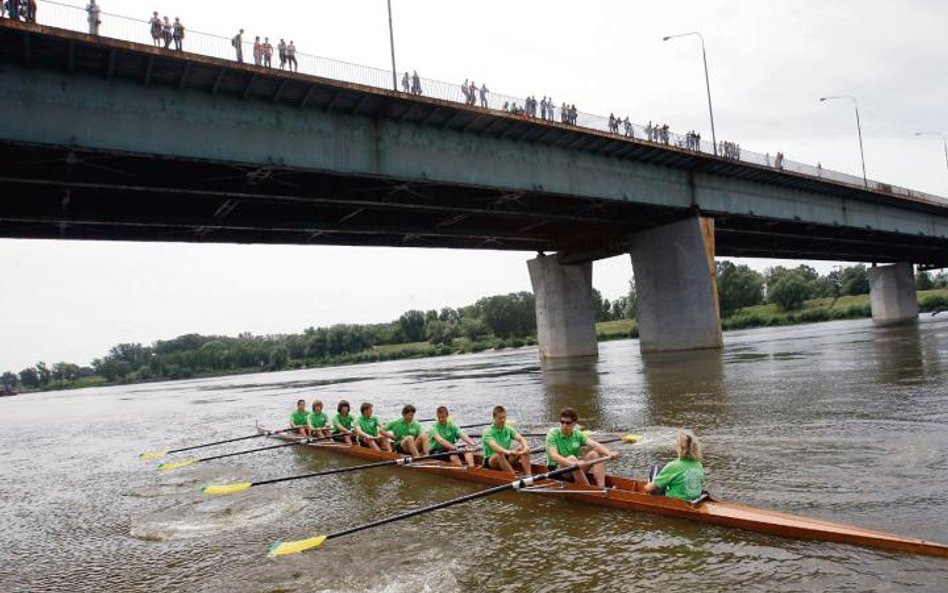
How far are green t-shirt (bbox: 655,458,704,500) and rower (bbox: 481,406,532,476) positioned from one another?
10.5ft

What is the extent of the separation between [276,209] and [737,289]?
115 m

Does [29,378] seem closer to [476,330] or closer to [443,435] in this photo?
[476,330]

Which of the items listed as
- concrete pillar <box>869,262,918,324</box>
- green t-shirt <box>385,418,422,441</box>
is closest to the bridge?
green t-shirt <box>385,418,422,441</box>

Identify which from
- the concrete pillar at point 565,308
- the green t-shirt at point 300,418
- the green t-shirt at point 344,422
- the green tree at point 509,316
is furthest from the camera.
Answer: the green tree at point 509,316

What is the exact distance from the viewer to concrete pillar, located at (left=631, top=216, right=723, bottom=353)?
138 ft

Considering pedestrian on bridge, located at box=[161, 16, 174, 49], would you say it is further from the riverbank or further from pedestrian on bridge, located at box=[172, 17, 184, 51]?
the riverbank

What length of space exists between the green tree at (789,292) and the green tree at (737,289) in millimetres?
6162

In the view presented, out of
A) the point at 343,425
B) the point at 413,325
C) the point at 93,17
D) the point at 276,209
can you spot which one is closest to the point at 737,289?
the point at 413,325

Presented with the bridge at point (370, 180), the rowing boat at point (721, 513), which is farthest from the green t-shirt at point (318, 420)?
the bridge at point (370, 180)

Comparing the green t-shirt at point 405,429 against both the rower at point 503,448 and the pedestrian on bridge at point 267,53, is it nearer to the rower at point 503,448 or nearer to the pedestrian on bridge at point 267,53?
the rower at point 503,448

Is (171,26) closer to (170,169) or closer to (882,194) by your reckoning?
(170,169)

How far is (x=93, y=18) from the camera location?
65.2 ft

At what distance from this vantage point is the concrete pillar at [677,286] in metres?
42.0

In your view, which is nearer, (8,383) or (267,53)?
(267,53)
